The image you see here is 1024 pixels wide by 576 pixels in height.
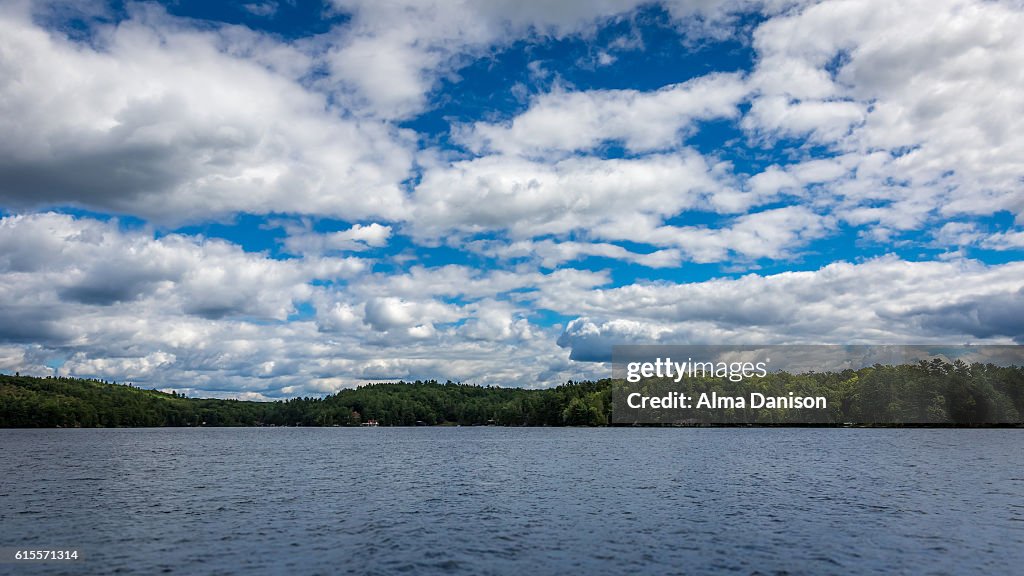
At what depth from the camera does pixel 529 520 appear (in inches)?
1998

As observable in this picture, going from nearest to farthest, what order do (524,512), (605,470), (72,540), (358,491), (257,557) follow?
(257,557) → (72,540) → (524,512) → (358,491) → (605,470)

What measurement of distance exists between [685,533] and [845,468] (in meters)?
61.6

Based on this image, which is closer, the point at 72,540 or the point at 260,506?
the point at 72,540

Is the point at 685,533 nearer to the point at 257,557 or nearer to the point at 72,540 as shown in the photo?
the point at 257,557

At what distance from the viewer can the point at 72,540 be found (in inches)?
1716

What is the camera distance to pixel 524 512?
54938mm

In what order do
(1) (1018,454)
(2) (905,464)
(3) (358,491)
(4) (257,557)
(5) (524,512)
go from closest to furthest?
(4) (257,557) < (5) (524,512) < (3) (358,491) < (2) (905,464) < (1) (1018,454)

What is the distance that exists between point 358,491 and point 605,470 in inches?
1456

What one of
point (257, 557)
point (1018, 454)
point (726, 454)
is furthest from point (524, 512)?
point (1018, 454)

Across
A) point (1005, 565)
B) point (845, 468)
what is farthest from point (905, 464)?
point (1005, 565)

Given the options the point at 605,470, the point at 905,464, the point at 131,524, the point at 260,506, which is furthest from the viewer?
the point at 905,464

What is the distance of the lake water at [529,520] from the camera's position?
36719 millimetres

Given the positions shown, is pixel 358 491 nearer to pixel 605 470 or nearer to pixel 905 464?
pixel 605 470

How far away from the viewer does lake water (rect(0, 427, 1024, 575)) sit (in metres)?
36.7
